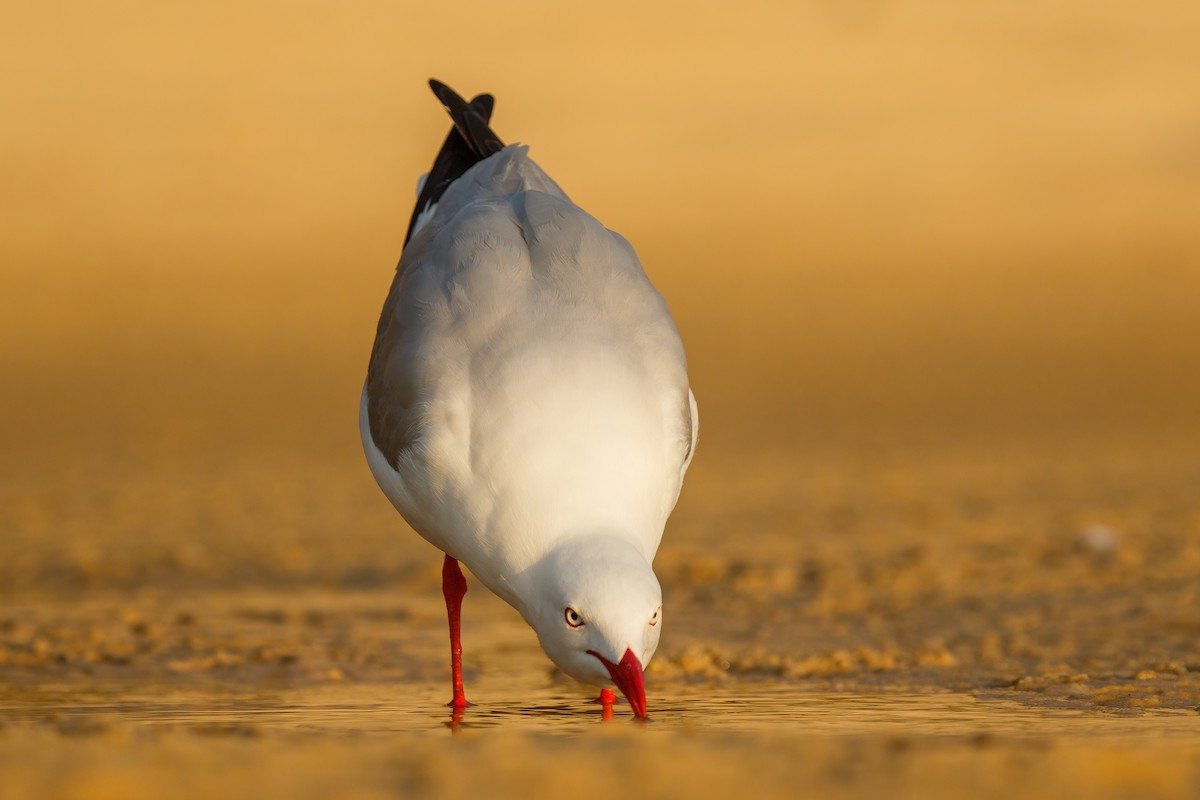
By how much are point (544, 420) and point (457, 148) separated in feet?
7.62

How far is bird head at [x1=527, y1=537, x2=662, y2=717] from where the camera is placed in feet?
15.3

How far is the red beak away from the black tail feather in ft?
8.93

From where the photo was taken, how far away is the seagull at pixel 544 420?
191 inches

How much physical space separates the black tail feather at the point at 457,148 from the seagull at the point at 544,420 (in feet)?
2.79

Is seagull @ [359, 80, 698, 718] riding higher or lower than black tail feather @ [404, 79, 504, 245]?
lower

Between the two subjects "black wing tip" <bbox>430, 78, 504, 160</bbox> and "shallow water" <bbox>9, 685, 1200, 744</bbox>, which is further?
"black wing tip" <bbox>430, 78, 504, 160</bbox>

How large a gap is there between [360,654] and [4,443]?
1448cm

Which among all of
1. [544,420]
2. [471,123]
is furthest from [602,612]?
[471,123]

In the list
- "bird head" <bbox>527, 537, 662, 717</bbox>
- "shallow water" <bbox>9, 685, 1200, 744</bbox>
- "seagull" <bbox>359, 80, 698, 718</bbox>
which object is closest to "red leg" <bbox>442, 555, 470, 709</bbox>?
"seagull" <bbox>359, 80, 698, 718</bbox>

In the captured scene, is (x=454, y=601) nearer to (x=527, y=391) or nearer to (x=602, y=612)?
(x=527, y=391)

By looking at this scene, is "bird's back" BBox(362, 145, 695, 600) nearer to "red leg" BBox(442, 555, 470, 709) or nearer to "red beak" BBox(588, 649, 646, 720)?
"red beak" BBox(588, 649, 646, 720)

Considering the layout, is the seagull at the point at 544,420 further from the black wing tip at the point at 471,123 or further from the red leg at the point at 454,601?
the black wing tip at the point at 471,123

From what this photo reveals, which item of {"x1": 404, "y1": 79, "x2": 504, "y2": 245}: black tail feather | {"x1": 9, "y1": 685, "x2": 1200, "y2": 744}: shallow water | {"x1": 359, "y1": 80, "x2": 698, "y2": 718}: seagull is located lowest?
{"x1": 9, "y1": 685, "x2": 1200, "y2": 744}: shallow water

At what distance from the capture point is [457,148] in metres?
7.25
